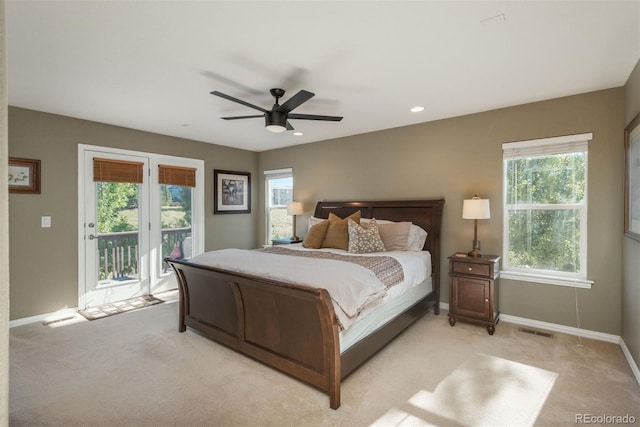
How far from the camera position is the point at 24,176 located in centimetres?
371

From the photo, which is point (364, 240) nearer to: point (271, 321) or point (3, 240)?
point (271, 321)

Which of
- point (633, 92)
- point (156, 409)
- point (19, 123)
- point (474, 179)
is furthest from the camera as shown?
point (474, 179)

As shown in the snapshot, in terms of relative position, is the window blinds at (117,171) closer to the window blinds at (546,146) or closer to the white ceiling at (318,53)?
the white ceiling at (318,53)

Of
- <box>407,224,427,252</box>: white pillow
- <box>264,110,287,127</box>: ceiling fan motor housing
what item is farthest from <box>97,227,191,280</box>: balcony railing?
<box>407,224,427,252</box>: white pillow

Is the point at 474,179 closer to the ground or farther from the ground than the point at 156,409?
farther from the ground

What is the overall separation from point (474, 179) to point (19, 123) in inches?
214

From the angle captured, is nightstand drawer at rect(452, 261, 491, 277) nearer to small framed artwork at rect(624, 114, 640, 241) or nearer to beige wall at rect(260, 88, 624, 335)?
beige wall at rect(260, 88, 624, 335)

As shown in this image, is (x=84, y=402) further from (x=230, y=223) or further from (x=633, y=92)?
(x=633, y=92)

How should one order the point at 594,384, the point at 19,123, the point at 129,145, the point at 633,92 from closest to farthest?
the point at 594,384
the point at 633,92
the point at 19,123
the point at 129,145

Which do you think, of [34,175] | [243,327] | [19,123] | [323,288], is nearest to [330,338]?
[323,288]

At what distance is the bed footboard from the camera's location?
215 centimetres

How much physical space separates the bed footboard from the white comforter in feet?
0.37

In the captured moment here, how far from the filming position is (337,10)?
6.22 feet

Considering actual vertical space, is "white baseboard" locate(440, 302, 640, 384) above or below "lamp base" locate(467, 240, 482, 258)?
below
